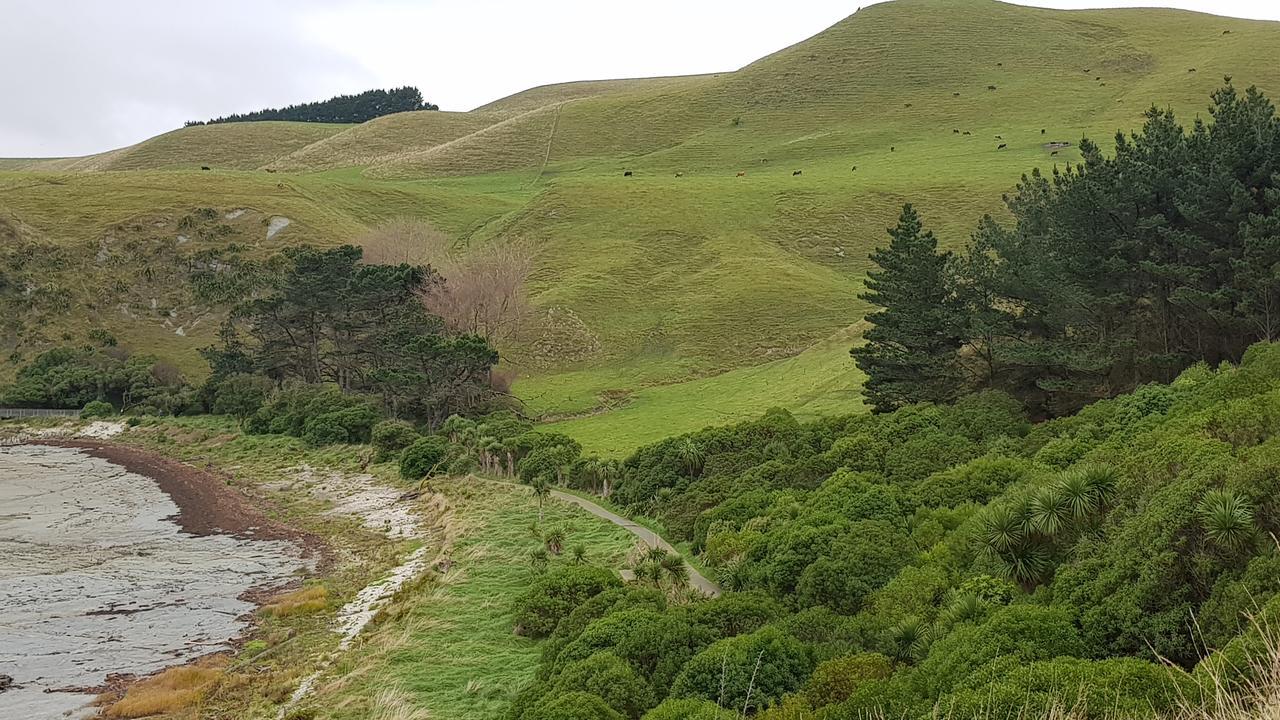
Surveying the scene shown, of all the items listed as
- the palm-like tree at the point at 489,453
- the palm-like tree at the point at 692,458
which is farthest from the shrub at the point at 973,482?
the palm-like tree at the point at 489,453

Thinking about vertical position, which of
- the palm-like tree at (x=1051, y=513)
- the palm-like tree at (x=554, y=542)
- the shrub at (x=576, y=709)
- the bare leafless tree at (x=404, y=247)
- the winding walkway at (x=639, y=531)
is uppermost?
the bare leafless tree at (x=404, y=247)

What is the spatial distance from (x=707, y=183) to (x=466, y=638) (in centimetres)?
9762

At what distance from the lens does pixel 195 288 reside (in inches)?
3625

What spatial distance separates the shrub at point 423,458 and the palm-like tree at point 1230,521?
40.0 metres

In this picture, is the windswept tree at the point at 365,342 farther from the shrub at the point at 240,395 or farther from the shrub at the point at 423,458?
the shrub at the point at 423,458

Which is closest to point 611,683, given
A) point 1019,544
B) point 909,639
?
point 909,639

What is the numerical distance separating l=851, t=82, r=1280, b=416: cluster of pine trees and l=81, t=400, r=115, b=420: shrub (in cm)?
6743

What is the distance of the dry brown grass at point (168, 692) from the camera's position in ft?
66.0

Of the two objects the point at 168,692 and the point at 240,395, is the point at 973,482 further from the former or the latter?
the point at 240,395

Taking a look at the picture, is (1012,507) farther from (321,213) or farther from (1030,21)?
(1030,21)

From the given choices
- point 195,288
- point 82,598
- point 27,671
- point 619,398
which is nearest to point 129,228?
point 195,288

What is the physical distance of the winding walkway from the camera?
87.7 ft

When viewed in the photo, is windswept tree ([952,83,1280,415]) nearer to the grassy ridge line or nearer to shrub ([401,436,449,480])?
the grassy ridge line

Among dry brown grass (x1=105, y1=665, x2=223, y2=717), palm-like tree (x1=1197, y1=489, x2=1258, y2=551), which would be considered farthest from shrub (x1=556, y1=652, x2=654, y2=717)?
palm-like tree (x1=1197, y1=489, x2=1258, y2=551)
